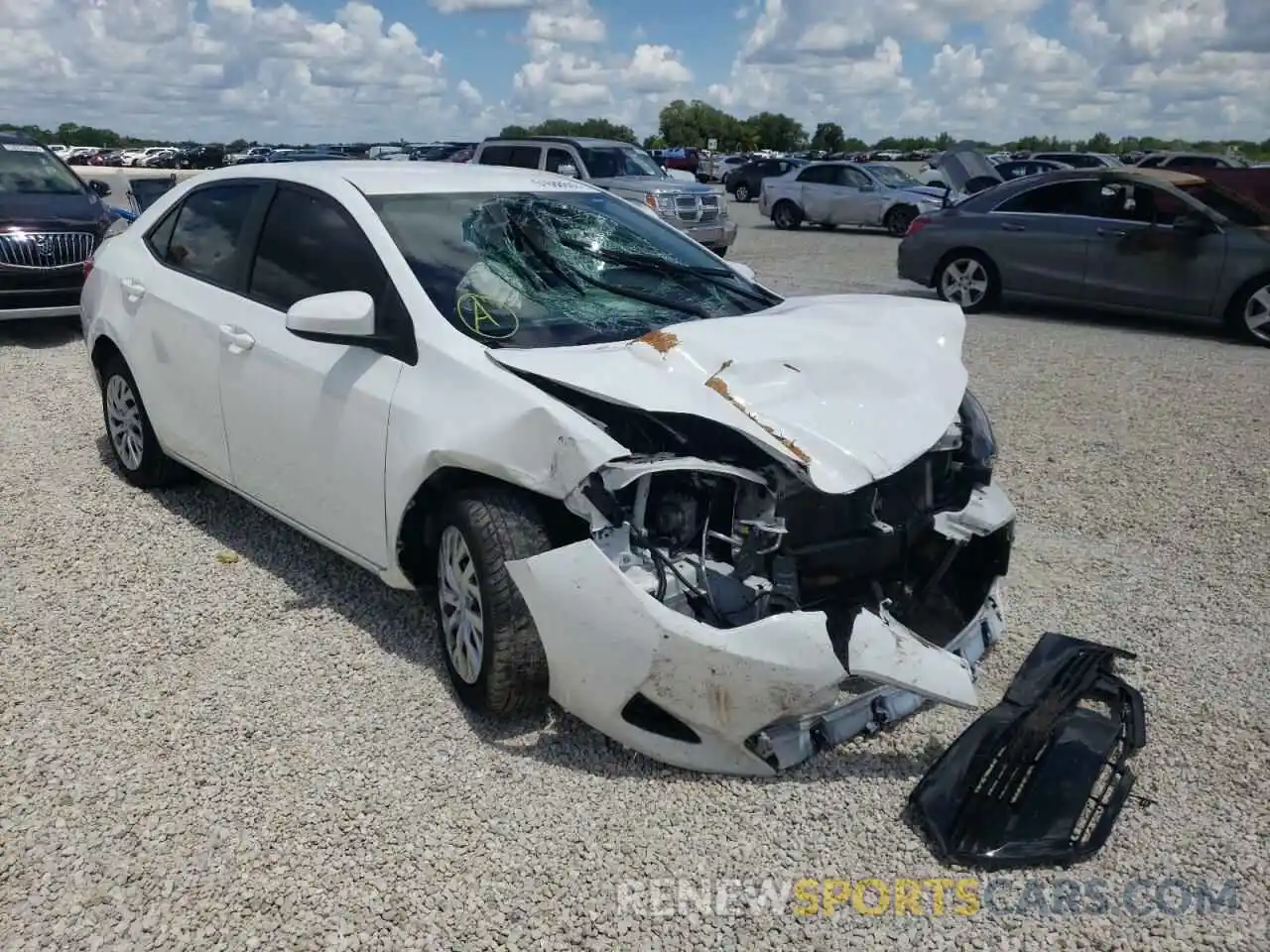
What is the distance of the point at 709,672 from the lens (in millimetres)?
2928

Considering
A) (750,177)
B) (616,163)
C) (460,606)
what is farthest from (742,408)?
(750,177)

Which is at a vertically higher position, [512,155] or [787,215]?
[512,155]

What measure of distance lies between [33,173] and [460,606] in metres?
9.65

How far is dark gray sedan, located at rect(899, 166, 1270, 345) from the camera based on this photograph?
10.2 m

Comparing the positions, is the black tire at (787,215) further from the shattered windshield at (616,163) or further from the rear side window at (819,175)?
the shattered windshield at (616,163)

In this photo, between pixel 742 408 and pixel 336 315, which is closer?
pixel 742 408

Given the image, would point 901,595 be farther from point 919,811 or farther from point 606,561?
point 606,561

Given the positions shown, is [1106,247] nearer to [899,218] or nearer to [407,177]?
[407,177]

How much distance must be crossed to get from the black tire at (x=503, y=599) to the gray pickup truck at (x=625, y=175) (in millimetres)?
12641

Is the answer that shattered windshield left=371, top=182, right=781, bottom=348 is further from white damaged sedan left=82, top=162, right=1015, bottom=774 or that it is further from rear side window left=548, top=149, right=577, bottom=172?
rear side window left=548, top=149, right=577, bottom=172

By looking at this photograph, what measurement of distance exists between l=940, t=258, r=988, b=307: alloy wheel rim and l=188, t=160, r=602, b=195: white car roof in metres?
7.95

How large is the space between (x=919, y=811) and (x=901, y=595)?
2.51 ft

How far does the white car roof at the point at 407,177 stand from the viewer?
4.28 meters

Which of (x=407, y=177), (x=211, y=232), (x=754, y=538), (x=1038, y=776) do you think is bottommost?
(x=1038, y=776)
